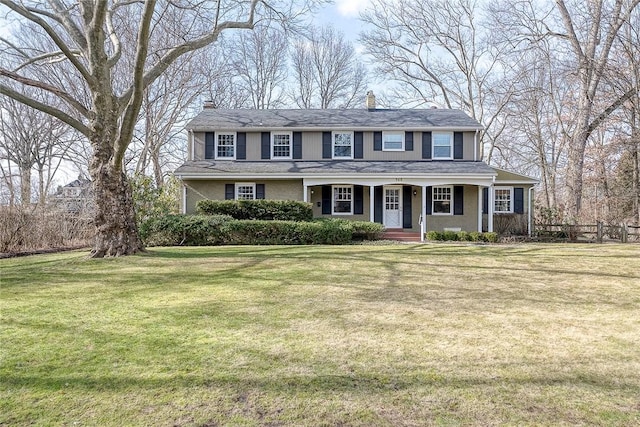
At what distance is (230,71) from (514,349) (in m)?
29.0

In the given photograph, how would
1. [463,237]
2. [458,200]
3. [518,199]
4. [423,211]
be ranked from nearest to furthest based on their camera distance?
[463,237]
[423,211]
[458,200]
[518,199]

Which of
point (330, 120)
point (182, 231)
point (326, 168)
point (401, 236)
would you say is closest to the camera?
point (182, 231)

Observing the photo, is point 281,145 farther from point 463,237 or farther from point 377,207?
point 463,237

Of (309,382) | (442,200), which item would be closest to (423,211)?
(442,200)

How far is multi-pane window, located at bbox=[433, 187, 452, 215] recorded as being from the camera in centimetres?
2097

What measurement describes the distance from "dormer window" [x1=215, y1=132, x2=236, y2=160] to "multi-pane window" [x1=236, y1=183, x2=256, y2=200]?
7.59ft

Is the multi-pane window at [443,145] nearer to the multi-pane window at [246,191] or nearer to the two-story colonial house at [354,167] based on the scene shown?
the two-story colonial house at [354,167]

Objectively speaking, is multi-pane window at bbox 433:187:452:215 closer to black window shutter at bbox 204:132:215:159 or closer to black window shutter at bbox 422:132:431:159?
black window shutter at bbox 422:132:431:159

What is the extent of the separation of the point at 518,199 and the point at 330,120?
34.9 feet

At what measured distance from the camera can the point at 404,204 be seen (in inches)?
824

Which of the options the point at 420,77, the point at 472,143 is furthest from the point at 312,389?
the point at 420,77

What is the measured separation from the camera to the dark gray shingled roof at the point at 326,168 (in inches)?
771

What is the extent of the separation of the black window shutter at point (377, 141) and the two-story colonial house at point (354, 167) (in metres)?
0.05

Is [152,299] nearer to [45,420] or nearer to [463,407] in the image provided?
[45,420]
